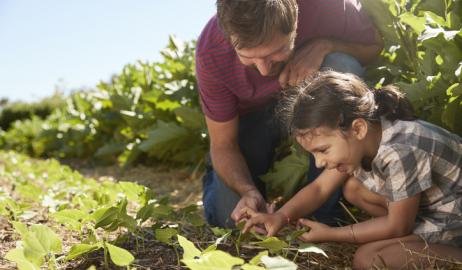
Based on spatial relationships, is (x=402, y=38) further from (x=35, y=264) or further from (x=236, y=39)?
(x=35, y=264)

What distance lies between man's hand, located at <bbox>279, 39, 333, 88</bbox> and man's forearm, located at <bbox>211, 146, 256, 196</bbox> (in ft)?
1.50

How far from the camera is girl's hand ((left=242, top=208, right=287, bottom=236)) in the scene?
6.81 ft

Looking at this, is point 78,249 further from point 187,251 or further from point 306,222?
point 306,222

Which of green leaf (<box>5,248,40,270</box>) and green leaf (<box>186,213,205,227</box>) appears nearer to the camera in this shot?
green leaf (<box>5,248,40,270</box>)

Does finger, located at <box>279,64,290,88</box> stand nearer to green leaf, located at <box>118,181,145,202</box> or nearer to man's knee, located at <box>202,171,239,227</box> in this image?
man's knee, located at <box>202,171,239,227</box>

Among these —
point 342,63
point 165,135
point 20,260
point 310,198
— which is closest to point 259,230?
point 310,198

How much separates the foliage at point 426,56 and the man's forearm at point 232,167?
73 cm

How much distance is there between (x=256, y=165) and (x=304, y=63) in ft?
2.80

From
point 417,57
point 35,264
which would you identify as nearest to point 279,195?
point 417,57

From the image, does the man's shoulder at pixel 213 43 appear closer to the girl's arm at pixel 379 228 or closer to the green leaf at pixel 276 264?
the girl's arm at pixel 379 228

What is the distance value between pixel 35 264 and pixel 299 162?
151 centimetres

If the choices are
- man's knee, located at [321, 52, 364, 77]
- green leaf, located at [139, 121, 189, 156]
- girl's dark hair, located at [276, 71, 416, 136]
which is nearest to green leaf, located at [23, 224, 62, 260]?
girl's dark hair, located at [276, 71, 416, 136]

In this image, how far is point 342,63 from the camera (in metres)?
2.32

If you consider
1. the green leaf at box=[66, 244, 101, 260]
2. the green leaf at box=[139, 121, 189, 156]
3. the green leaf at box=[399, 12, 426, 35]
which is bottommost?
the green leaf at box=[139, 121, 189, 156]
